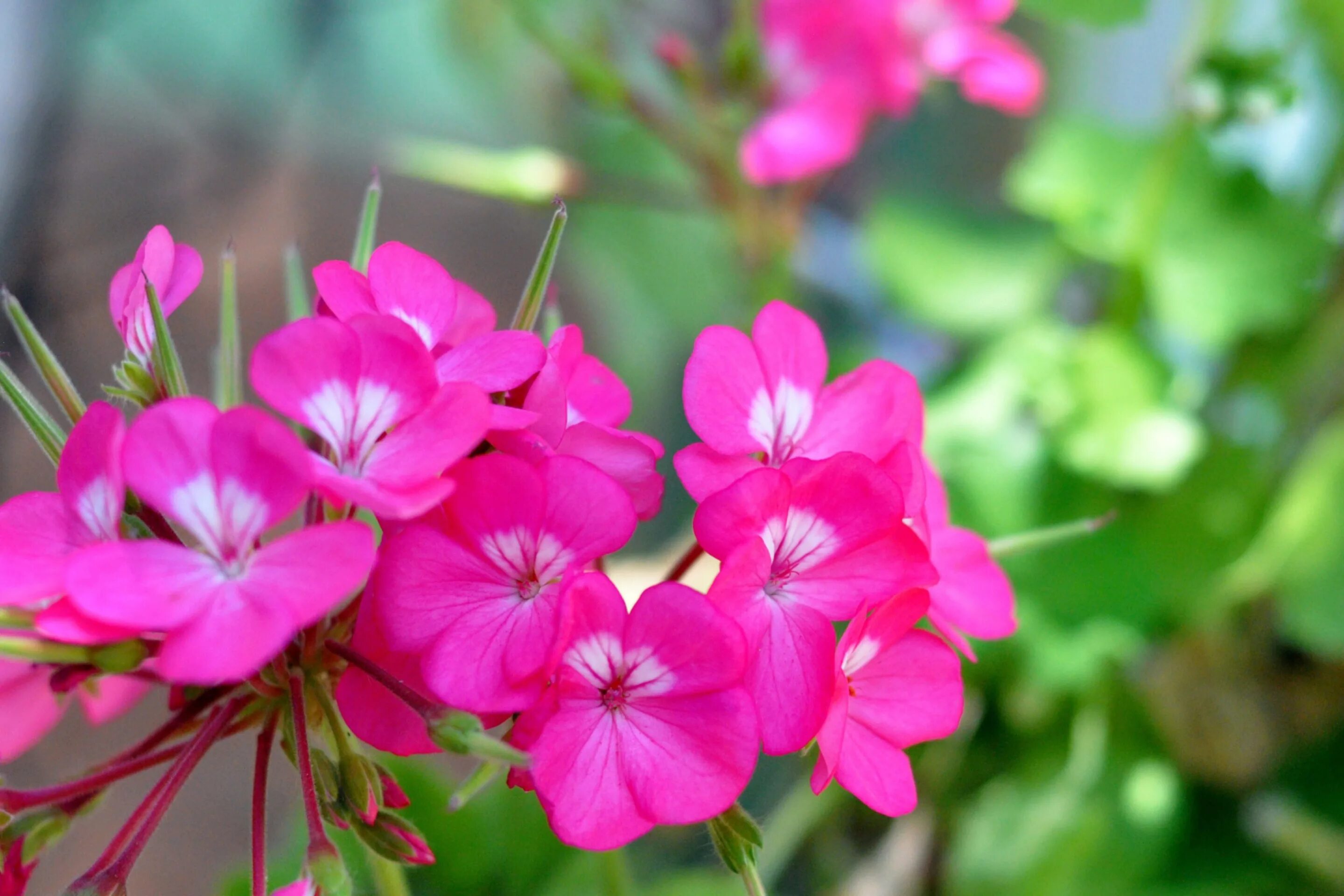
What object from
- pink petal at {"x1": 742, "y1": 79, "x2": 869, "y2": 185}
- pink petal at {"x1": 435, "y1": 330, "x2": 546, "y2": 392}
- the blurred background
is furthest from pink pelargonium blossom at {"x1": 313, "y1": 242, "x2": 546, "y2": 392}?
pink petal at {"x1": 742, "y1": 79, "x2": 869, "y2": 185}

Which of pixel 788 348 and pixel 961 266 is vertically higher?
pixel 788 348

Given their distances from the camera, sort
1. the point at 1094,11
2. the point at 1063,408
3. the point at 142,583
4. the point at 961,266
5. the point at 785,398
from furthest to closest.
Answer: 1. the point at 961,266
2. the point at 1063,408
3. the point at 1094,11
4. the point at 785,398
5. the point at 142,583

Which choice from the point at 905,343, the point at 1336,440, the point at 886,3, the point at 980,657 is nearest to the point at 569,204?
the point at 886,3

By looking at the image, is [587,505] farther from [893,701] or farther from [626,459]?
[893,701]

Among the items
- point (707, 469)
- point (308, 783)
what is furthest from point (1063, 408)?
point (308, 783)

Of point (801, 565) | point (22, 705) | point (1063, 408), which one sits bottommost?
point (1063, 408)

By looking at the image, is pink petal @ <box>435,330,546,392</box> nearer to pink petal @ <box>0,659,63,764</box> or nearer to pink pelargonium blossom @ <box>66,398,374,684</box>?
pink pelargonium blossom @ <box>66,398,374,684</box>
